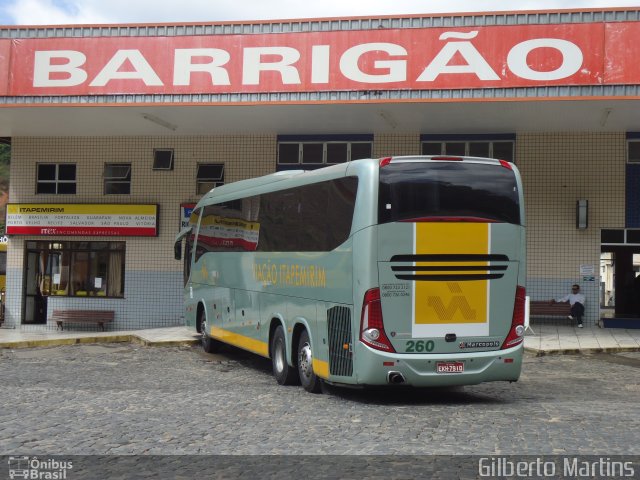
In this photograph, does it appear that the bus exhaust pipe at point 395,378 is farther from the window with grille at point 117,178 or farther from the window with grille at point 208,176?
the window with grille at point 117,178

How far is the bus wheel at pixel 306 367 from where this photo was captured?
12.2 m

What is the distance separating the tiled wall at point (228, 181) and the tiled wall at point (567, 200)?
26 millimetres

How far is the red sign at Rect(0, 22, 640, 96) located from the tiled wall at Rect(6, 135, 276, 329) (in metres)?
4.30

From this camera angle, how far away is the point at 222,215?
16703 mm

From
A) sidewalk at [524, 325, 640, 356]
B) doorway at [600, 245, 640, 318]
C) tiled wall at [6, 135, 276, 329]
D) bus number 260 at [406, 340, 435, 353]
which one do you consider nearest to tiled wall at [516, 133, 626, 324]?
doorway at [600, 245, 640, 318]

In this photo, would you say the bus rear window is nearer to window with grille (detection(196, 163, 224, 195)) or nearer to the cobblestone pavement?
the cobblestone pavement

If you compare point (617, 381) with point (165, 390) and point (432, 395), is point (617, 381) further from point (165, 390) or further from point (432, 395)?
point (165, 390)

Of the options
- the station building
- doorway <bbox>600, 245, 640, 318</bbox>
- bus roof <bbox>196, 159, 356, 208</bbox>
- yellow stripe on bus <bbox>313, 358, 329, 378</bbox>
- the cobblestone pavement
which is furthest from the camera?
doorway <bbox>600, 245, 640, 318</bbox>

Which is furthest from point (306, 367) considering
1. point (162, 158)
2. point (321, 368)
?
point (162, 158)

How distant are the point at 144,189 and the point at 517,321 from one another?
1582 centimetres

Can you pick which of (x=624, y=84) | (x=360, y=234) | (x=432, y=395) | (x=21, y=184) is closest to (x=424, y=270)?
(x=360, y=234)

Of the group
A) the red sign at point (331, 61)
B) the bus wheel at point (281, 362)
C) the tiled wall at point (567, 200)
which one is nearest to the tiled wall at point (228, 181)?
the tiled wall at point (567, 200)

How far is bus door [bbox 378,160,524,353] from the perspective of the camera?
35.6 ft

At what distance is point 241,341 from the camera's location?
1556cm
